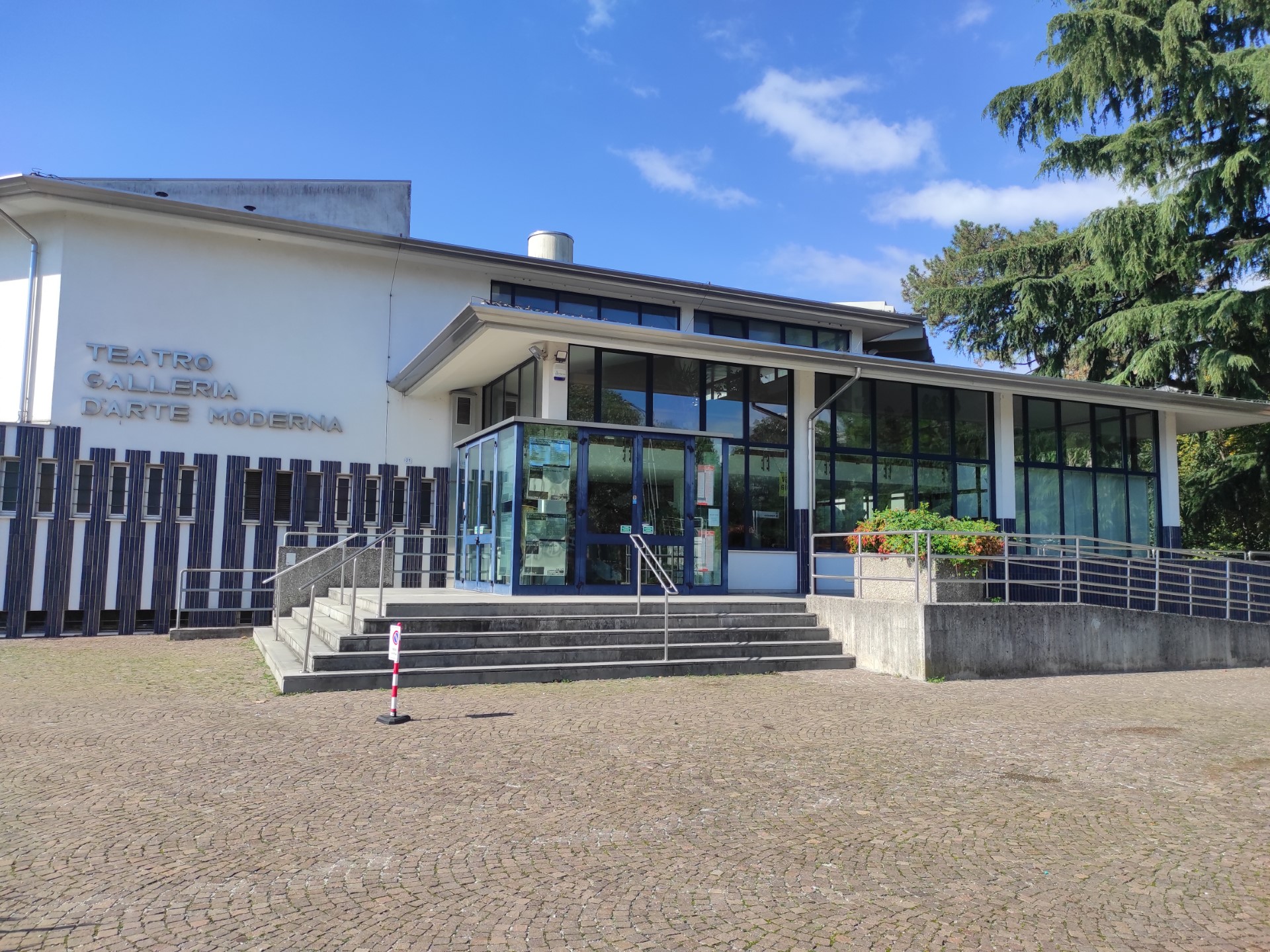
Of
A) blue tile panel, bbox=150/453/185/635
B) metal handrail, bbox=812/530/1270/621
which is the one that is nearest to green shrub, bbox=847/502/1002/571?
metal handrail, bbox=812/530/1270/621

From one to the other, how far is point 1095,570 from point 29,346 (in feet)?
62.4

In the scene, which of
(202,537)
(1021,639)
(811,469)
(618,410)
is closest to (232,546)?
(202,537)

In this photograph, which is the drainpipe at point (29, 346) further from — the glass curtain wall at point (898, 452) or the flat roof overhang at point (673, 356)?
the glass curtain wall at point (898, 452)

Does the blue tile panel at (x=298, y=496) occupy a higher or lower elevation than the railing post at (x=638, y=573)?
higher

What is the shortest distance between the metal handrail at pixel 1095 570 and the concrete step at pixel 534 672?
152cm

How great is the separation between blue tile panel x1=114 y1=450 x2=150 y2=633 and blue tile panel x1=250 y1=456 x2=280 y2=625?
5.74 feet

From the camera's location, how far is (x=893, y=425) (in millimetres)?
17031

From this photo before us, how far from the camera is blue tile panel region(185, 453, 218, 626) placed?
15.6 metres

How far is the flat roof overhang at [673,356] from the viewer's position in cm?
1313

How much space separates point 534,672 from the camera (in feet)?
32.8

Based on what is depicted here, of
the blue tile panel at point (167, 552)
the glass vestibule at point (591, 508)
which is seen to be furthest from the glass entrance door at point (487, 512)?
the blue tile panel at point (167, 552)

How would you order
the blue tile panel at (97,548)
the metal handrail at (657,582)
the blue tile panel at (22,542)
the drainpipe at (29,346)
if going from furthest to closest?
the drainpipe at (29,346) → the blue tile panel at (97,548) → the blue tile panel at (22,542) → the metal handrail at (657,582)

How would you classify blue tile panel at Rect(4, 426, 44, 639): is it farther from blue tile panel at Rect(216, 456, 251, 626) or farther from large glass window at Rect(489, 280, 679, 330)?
large glass window at Rect(489, 280, 679, 330)

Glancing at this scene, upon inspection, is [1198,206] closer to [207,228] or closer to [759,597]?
[759,597]
